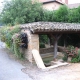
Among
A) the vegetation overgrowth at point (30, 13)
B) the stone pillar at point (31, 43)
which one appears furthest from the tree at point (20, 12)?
the stone pillar at point (31, 43)

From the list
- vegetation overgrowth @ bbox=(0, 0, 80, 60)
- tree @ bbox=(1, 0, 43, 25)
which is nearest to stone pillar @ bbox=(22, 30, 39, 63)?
vegetation overgrowth @ bbox=(0, 0, 80, 60)

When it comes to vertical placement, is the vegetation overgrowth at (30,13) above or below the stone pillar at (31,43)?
above

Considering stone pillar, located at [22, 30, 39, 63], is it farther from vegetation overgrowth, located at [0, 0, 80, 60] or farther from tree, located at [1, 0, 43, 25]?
tree, located at [1, 0, 43, 25]

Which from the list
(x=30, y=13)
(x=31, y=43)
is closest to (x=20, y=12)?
(x=30, y=13)

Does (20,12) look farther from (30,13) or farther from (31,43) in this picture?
(31,43)

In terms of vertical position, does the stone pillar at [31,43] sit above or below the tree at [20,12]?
below

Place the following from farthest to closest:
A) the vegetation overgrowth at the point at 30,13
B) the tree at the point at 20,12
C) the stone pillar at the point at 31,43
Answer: the tree at the point at 20,12
the vegetation overgrowth at the point at 30,13
the stone pillar at the point at 31,43

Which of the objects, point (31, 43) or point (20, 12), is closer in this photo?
point (31, 43)

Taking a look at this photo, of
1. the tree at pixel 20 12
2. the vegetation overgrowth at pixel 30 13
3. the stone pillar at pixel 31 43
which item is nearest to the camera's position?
the stone pillar at pixel 31 43

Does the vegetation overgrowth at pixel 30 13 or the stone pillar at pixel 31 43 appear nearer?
the stone pillar at pixel 31 43

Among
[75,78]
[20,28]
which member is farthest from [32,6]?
[75,78]

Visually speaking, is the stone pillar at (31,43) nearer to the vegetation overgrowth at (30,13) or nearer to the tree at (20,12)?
the vegetation overgrowth at (30,13)

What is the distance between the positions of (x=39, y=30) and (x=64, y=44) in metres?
7.49

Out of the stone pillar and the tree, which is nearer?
the stone pillar
